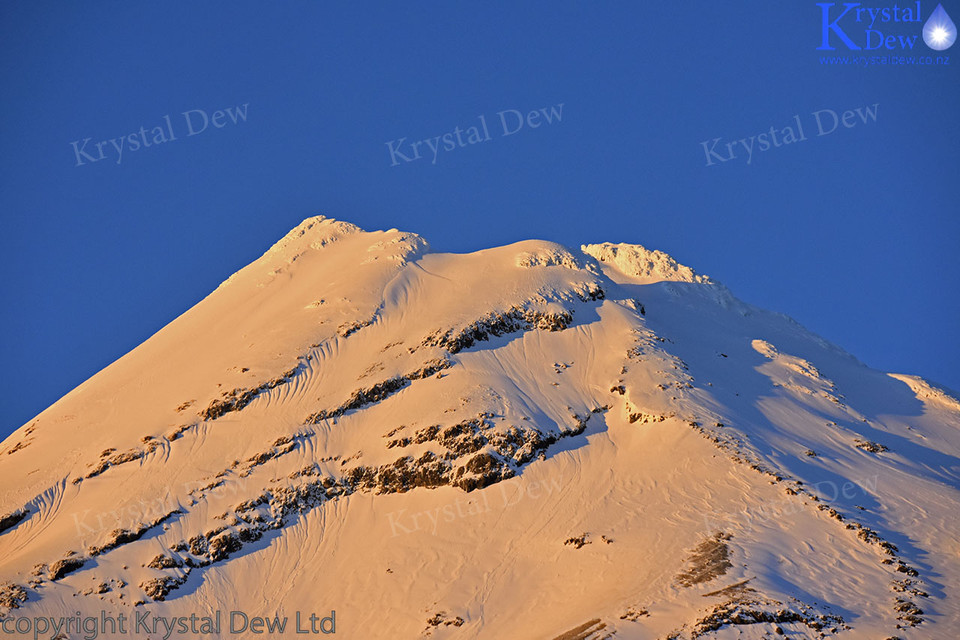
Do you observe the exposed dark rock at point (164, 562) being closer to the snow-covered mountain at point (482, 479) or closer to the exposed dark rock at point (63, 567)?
the snow-covered mountain at point (482, 479)

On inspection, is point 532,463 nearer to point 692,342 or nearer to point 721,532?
point 721,532

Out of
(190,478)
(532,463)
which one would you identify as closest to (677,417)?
(532,463)

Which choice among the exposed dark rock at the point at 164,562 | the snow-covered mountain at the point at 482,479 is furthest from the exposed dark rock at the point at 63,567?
the exposed dark rock at the point at 164,562

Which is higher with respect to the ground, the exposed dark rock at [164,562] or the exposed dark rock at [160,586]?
the exposed dark rock at [164,562]

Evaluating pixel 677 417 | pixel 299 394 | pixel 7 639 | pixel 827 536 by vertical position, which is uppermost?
pixel 299 394

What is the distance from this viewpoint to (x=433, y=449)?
78.9m

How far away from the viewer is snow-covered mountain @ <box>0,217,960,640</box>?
6512cm

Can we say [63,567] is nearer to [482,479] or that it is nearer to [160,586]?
[160,586]

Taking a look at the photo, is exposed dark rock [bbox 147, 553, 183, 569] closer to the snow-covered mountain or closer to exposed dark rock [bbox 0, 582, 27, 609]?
the snow-covered mountain

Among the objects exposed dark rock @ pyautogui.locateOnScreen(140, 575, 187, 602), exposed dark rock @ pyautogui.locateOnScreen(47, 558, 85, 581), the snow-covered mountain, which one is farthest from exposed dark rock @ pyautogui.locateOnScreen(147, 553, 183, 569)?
exposed dark rock @ pyautogui.locateOnScreen(47, 558, 85, 581)

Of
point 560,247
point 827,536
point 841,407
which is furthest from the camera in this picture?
point 560,247

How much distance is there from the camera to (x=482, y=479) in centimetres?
7712

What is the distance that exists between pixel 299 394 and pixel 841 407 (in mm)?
52606

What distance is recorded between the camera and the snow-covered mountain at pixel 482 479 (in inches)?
2564
